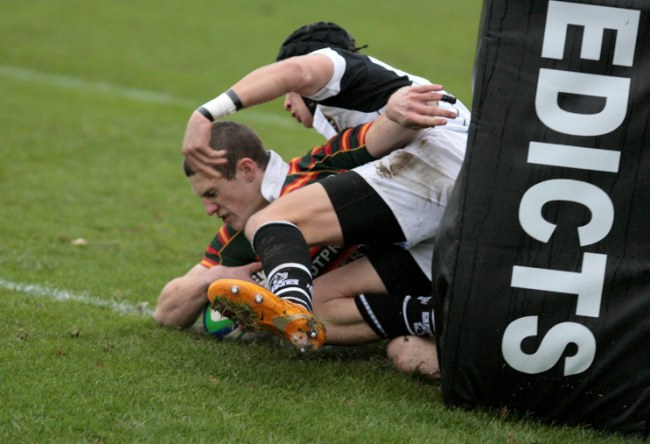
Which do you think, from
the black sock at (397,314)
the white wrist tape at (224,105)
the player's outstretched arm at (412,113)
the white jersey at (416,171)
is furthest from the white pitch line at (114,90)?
the white wrist tape at (224,105)

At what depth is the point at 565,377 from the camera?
3973mm

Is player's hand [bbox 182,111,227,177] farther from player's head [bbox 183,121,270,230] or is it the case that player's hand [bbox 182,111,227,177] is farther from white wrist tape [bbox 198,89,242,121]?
player's head [bbox 183,121,270,230]

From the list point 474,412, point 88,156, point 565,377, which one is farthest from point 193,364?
point 88,156

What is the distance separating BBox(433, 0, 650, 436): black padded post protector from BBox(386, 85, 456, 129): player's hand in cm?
45

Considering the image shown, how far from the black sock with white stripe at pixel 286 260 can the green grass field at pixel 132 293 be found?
0.40 meters

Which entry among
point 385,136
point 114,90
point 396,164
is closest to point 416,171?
point 396,164

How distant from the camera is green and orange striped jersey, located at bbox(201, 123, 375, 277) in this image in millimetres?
4910

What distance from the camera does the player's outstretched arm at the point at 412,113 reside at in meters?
4.39

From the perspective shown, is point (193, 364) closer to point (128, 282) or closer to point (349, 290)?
point (349, 290)

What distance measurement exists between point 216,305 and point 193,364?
0.51 m

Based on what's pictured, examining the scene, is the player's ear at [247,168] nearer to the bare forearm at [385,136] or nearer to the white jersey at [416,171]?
the white jersey at [416,171]

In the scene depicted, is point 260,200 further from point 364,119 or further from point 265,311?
point 265,311

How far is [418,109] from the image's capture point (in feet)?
14.4

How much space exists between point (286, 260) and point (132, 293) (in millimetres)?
1944
